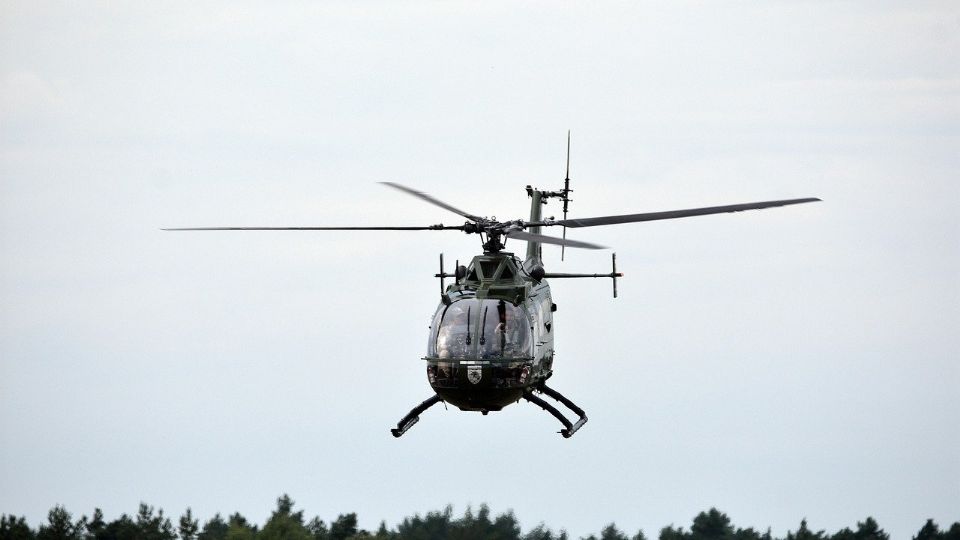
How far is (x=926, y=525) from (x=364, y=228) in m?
36.2

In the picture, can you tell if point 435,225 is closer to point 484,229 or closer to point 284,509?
point 484,229

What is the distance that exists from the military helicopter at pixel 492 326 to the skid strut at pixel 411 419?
0.8 inches

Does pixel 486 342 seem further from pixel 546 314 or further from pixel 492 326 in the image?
pixel 546 314

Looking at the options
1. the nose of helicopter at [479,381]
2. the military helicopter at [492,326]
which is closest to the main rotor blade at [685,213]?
the military helicopter at [492,326]

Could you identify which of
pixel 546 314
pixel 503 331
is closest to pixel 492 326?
pixel 503 331

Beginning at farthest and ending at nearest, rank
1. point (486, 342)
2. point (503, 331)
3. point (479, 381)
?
1. point (503, 331)
2. point (486, 342)
3. point (479, 381)

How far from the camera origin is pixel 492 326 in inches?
1420

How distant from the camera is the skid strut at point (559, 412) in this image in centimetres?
3831

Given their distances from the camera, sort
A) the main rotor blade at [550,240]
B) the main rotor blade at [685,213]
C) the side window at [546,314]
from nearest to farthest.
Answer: the main rotor blade at [550,240] → the main rotor blade at [685,213] → the side window at [546,314]

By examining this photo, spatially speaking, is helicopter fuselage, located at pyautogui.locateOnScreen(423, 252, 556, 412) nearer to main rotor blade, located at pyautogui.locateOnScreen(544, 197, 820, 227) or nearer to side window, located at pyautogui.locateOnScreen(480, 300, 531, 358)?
side window, located at pyautogui.locateOnScreen(480, 300, 531, 358)

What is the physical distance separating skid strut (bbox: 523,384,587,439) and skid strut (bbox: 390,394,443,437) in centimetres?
201

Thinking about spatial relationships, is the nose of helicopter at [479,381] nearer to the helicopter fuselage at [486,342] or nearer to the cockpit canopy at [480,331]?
the helicopter fuselage at [486,342]

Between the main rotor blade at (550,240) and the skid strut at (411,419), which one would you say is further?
the skid strut at (411,419)

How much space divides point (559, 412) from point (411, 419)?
299 centimetres
